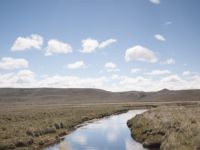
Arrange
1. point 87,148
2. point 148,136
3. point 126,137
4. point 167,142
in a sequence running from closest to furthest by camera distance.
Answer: point 167,142 < point 87,148 < point 148,136 < point 126,137

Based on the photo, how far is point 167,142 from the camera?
79.8 ft

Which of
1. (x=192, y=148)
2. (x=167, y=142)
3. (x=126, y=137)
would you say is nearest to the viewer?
(x=192, y=148)

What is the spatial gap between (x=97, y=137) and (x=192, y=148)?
17.0 metres

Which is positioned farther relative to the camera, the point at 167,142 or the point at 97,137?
the point at 97,137

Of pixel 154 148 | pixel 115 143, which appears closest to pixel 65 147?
pixel 115 143

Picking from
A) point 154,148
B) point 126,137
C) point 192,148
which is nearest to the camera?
point 192,148

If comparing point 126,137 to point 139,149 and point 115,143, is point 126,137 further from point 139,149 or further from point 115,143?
point 139,149

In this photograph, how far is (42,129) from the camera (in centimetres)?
3628

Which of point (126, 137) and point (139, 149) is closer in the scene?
point (139, 149)

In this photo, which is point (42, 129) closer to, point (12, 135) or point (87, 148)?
point (12, 135)

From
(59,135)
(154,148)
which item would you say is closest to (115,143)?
(154,148)

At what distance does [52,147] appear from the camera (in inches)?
1133

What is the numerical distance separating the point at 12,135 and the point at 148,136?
13.7 m

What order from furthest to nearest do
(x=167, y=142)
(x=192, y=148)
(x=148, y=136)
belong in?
(x=148, y=136), (x=167, y=142), (x=192, y=148)
